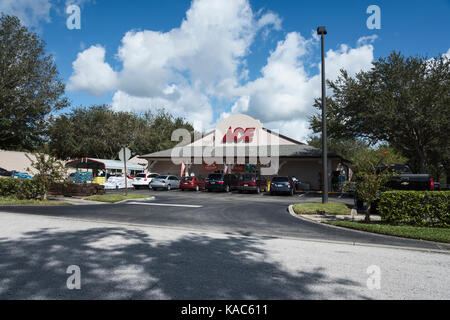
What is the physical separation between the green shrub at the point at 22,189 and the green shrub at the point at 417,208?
1524 cm

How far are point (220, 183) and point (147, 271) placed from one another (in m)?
21.2

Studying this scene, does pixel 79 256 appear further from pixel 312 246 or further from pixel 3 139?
pixel 3 139

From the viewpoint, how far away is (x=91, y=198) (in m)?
16.1

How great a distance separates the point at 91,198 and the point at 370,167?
1420 cm

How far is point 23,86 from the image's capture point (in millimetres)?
25500

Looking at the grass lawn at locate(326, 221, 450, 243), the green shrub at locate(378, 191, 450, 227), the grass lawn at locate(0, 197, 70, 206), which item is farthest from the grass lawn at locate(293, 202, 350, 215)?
the grass lawn at locate(0, 197, 70, 206)

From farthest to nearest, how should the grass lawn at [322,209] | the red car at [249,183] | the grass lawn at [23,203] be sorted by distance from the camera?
the red car at [249,183] < the grass lawn at [23,203] < the grass lawn at [322,209]

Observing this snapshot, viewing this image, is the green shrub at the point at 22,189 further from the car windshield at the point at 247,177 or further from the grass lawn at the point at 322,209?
the car windshield at the point at 247,177

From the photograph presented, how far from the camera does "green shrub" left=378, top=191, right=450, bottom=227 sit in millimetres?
8617

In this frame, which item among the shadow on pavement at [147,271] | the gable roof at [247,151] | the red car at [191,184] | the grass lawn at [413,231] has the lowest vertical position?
the grass lawn at [413,231]

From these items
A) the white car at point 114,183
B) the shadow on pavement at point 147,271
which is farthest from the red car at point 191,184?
the shadow on pavement at point 147,271

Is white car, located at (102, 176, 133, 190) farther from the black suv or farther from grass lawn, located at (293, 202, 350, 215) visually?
grass lawn, located at (293, 202, 350, 215)

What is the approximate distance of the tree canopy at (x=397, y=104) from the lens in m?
20.6

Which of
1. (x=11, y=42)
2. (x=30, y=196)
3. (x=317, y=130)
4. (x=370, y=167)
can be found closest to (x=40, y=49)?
(x=11, y=42)
